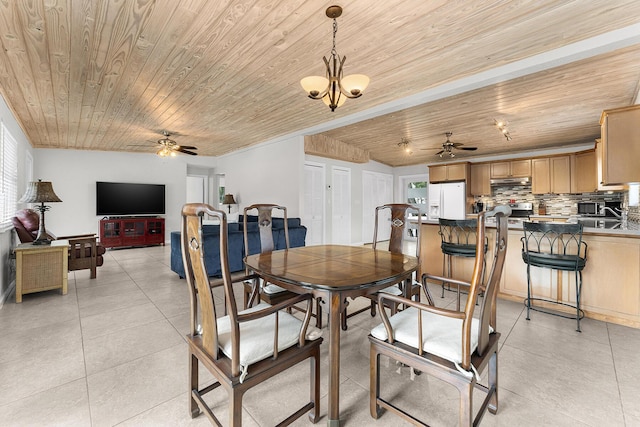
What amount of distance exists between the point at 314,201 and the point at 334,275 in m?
4.80

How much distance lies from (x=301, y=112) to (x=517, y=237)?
3.36 m

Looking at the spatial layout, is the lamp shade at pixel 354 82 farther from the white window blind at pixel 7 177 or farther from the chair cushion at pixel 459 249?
the white window blind at pixel 7 177

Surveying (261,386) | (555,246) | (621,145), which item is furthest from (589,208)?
(261,386)

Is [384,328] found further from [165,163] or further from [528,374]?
[165,163]

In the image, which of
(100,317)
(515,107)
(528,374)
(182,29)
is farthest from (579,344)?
(100,317)

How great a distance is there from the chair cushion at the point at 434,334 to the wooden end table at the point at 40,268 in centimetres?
389

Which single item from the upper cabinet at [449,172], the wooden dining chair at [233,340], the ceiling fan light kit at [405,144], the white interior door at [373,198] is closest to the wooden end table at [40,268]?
the wooden dining chair at [233,340]

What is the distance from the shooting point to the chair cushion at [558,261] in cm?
253

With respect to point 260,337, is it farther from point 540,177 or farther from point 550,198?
point 550,198

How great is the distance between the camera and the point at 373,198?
26.0ft

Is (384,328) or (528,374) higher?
(384,328)

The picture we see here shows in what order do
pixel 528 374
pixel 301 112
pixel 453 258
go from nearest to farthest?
pixel 528 374, pixel 453 258, pixel 301 112

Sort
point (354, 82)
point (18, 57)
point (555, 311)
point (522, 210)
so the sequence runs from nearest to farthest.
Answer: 1. point (354, 82)
2. point (18, 57)
3. point (555, 311)
4. point (522, 210)

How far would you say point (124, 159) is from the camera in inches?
279
